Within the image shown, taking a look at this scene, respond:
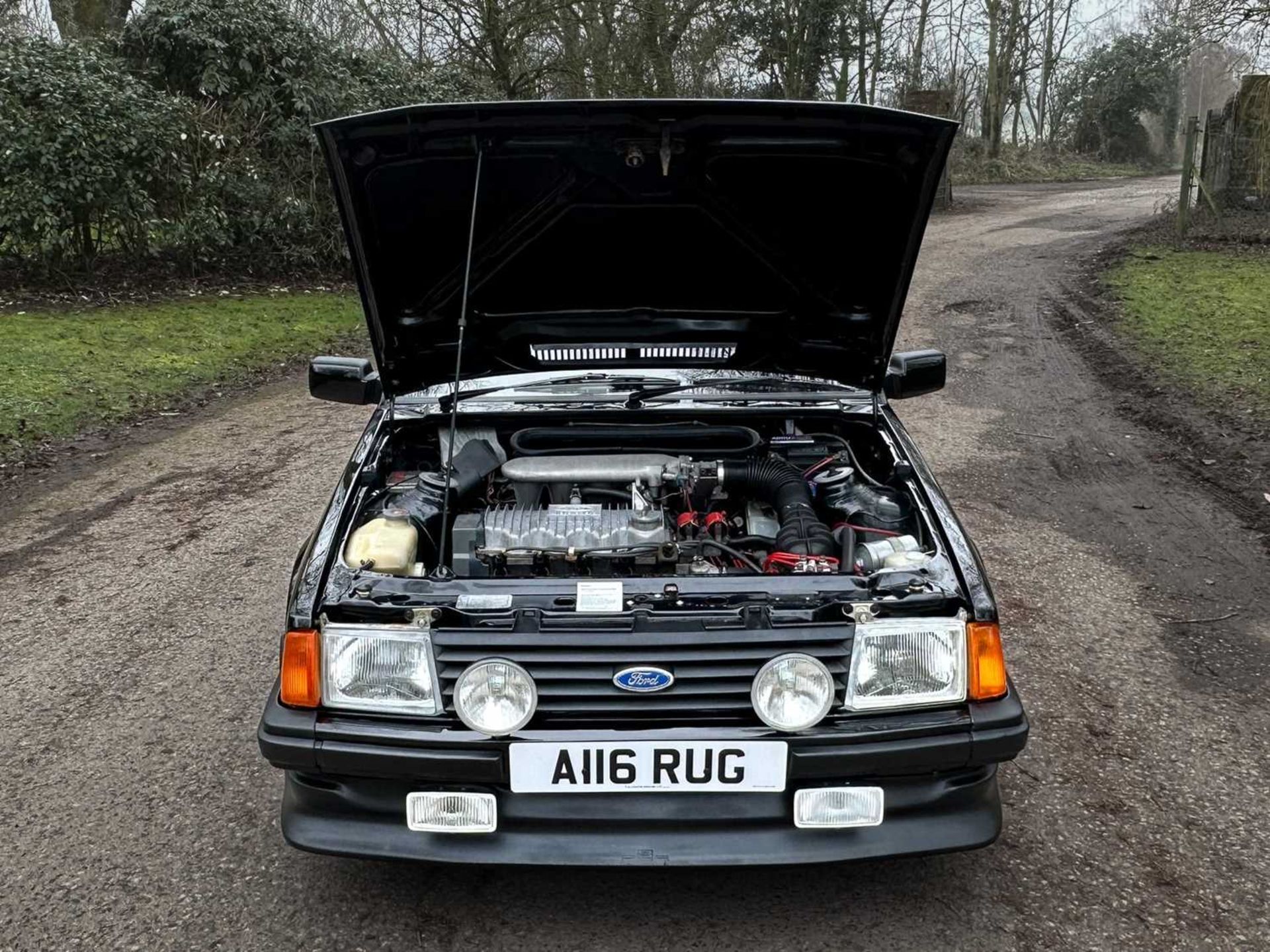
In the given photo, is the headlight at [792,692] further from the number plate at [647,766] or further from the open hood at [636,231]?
the open hood at [636,231]

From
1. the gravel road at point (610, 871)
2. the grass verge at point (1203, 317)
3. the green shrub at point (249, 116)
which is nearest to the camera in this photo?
the gravel road at point (610, 871)

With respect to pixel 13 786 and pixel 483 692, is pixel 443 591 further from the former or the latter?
pixel 13 786

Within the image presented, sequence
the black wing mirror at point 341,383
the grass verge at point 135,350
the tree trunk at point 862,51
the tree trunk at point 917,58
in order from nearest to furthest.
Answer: the black wing mirror at point 341,383 < the grass verge at point 135,350 < the tree trunk at point 862,51 < the tree trunk at point 917,58

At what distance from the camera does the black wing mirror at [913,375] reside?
3955mm

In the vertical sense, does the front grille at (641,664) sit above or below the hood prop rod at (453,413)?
below

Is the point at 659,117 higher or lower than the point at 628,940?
higher

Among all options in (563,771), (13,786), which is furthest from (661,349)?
(13,786)

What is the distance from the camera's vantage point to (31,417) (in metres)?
8.09

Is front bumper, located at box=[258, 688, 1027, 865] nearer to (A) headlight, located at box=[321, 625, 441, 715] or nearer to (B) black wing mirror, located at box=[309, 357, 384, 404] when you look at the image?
(A) headlight, located at box=[321, 625, 441, 715]

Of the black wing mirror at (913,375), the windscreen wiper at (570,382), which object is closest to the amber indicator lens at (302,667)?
the windscreen wiper at (570,382)

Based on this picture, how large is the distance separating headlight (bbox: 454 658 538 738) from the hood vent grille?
181 cm

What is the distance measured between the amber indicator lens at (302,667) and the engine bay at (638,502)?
0.87 ft

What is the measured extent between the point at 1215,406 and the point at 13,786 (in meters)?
7.96

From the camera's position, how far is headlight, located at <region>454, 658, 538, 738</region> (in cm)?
251
